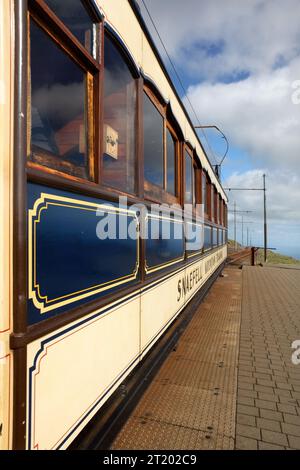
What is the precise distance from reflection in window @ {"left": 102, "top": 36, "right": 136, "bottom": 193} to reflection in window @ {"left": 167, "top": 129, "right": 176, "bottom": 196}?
1066mm

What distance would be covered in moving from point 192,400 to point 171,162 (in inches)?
93.0

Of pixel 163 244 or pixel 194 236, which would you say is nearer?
pixel 163 244

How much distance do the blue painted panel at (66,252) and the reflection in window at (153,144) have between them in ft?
2.92

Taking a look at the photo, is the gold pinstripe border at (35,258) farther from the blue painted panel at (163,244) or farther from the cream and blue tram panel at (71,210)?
the blue painted panel at (163,244)

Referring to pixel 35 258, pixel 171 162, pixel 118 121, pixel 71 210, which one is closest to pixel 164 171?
pixel 171 162

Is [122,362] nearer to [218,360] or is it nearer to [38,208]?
[38,208]

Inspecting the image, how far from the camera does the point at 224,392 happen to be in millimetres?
3061

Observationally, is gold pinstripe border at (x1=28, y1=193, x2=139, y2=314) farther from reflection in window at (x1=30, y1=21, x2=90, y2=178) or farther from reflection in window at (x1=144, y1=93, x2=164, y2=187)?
reflection in window at (x1=144, y1=93, x2=164, y2=187)

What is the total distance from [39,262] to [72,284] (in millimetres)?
305

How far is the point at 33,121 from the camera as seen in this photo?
1479mm

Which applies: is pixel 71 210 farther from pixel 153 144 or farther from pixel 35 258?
pixel 153 144

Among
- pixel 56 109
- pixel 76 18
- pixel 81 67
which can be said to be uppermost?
pixel 76 18

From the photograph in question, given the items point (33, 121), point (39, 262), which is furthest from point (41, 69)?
point (39, 262)

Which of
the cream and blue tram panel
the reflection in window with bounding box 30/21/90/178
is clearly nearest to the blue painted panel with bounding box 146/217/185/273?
the cream and blue tram panel
